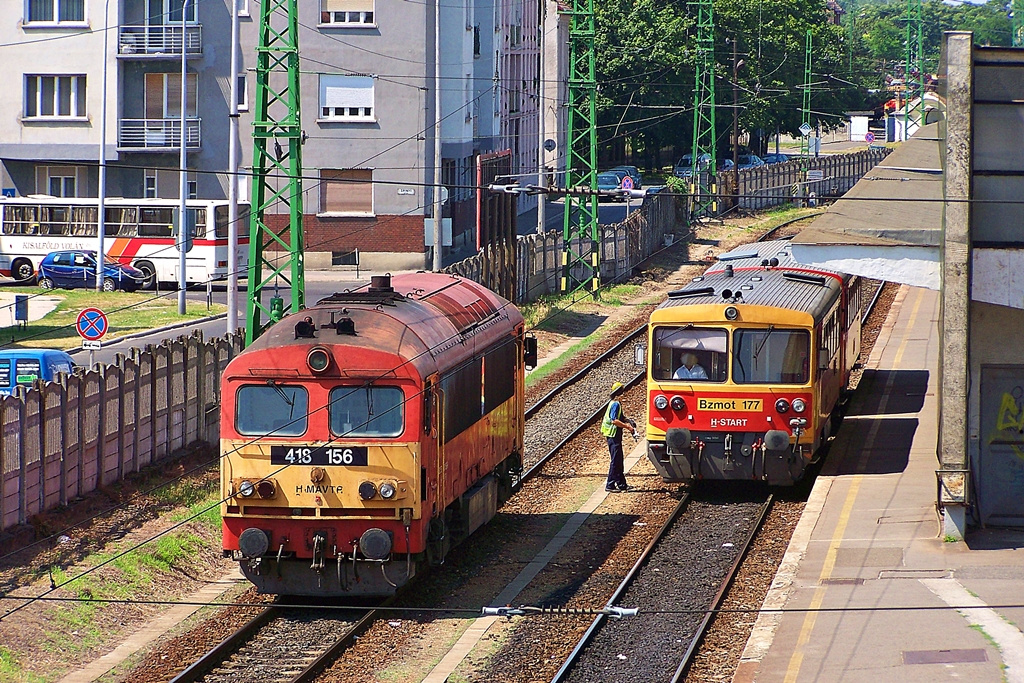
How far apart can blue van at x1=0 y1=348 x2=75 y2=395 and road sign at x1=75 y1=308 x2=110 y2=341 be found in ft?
3.60

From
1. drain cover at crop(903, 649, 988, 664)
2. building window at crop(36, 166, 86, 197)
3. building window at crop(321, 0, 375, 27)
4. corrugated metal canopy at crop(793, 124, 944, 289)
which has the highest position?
building window at crop(321, 0, 375, 27)

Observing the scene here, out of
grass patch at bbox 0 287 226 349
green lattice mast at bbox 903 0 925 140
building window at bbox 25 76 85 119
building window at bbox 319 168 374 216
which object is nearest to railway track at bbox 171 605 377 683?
grass patch at bbox 0 287 226 349

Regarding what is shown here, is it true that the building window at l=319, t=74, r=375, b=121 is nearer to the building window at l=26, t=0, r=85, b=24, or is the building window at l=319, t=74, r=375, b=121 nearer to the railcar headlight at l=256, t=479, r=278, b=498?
the building window at l=26, t=0, r=85, b=24

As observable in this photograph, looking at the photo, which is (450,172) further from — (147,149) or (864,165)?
(864,165)

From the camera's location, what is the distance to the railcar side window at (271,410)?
46.6ft

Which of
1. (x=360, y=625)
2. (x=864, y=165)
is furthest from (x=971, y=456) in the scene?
(x=864, y=165)

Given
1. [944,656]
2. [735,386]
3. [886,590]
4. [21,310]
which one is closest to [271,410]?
[886,590]

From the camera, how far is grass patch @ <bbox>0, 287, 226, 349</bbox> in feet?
108

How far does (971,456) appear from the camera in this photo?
1723cm

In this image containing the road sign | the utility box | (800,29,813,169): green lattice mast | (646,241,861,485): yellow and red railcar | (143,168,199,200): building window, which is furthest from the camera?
(800,29,813,169): green lattice mast

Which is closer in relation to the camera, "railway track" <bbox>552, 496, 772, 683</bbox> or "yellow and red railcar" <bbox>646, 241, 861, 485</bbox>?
"railway track" <bbox>552, 496, 772, 683</bbox>

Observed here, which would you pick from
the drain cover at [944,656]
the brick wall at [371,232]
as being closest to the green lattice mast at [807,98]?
the brick wall at [371,232]

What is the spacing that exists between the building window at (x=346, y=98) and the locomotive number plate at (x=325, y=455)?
114 ft

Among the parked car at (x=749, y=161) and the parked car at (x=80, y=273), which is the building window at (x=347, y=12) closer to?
the parked car at (x=80, y=273)
